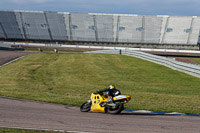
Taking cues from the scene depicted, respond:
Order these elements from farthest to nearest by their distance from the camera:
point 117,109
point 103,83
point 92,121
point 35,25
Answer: point 35,25
point 103,83
point 117,109
point 92,121

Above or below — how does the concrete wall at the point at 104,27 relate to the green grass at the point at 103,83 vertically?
below

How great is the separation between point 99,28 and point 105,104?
59.1 metres

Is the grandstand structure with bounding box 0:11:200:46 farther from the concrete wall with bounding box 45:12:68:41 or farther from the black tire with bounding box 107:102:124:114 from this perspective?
the black tire with bounding box 107:102:124:114

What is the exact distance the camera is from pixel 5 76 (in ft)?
72.4

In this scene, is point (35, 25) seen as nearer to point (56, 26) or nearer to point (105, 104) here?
point (56, 26)

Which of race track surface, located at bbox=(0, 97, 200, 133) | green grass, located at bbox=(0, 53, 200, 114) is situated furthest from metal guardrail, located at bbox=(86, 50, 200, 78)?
race track surface, located at bbox=(0, 97, 200, 133)

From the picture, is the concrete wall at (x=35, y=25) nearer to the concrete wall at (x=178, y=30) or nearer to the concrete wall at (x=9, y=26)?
the concrete wall at (x=9, y=26)

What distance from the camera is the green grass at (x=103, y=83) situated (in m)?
14.1

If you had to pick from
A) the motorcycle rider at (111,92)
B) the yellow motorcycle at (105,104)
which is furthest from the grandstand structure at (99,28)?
the motorcycle rider at (111,92)

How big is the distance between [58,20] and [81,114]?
62.4 metres

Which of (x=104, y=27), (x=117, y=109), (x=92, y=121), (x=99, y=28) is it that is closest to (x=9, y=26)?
(x=99, y=28)

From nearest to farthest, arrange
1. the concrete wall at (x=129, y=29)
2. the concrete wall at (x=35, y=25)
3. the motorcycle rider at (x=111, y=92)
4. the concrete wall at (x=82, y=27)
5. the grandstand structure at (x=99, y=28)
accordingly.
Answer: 1. the motorcycle rider at (x=111, y=92)
2. the grandstand structure at (x=99, y=28)
3. the concrete wall at (x=129, y=29)
4. the concrete wall at (x=82, y=27)
5. the concrete wall at (x=35, y=25)

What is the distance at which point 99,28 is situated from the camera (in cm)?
6888

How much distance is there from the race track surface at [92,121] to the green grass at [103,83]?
248 cm
